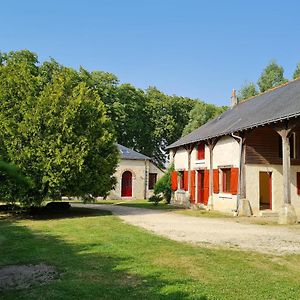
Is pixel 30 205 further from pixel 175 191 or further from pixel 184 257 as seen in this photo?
pixel 175 191

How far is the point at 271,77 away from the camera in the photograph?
130 feet

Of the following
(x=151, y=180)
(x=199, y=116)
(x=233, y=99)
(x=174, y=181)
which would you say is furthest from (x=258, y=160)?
(x=199, y=116)

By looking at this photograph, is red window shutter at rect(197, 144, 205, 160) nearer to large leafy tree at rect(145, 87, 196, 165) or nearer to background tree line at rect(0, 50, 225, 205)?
background tree line at rect(0, 50, 225, 205)

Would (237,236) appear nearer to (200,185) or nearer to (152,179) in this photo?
(200,185)

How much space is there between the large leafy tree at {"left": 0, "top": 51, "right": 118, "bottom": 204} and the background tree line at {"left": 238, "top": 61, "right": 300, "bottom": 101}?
87.2 feet

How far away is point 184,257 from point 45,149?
369 inches

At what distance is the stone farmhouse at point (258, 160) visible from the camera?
47.1ft

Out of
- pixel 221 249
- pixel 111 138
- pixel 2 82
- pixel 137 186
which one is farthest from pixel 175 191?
pixel 221 249

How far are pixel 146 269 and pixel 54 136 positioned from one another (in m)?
9.99

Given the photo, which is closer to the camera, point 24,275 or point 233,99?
point 24,275

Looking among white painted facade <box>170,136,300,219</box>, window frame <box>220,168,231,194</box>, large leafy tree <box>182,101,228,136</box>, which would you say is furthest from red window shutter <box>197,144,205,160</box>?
large leafy tree <box>182,101,228,136</box>

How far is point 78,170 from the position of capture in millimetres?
14906

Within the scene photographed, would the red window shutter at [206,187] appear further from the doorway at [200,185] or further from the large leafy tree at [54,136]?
the large leafy tree at [54,136]

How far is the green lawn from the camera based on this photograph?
16.0ft
